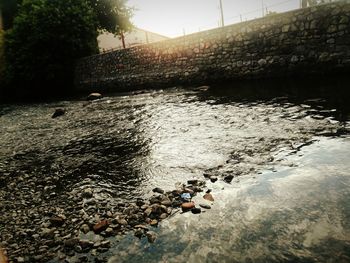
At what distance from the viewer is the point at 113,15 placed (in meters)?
27.4

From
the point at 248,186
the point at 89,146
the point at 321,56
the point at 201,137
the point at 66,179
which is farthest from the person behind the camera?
the point at 321,56

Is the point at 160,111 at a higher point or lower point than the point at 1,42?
lower

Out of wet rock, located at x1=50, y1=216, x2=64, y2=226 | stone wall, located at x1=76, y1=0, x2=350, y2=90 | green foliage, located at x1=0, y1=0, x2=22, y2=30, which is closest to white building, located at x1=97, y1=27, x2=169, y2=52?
green foliage, located at x1=0, y1=0, x2=22, y2=30

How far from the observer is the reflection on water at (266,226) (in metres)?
2.30

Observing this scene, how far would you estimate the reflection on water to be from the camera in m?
2.30

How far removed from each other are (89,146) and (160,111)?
316 cm

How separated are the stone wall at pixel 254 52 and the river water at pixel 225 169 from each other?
237 cm

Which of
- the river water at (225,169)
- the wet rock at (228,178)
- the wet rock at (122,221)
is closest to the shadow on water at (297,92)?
the river water at (225,169)

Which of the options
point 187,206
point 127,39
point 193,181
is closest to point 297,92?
point 193,181

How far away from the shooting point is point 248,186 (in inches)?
133

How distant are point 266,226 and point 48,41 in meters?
21.9

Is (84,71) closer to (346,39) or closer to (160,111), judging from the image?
(160,111)

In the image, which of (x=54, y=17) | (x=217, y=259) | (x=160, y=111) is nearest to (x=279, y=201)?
(x=217, y=259)

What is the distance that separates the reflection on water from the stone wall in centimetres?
775
